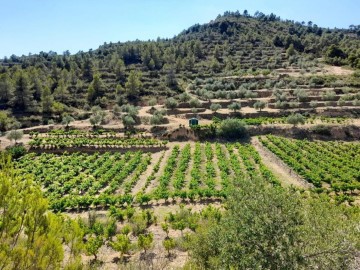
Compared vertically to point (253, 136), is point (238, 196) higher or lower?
higher

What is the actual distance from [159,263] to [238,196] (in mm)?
6748

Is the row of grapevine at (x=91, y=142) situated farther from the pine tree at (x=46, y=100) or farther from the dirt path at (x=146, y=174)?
the pine tree at (x=46, y=100)

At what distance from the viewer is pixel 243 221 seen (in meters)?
13.1

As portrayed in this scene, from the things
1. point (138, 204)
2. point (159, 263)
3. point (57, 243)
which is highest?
point (57, 243)

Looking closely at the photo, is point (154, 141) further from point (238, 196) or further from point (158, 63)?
point (158, 63)

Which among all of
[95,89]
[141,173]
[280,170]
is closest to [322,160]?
[280,170]

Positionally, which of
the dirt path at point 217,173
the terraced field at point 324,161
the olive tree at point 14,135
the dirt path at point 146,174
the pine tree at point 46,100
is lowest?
the dirt path at point 146,174

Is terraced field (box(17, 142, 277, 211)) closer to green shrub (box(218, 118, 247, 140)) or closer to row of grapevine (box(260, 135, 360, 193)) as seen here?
green shrub (box(218, 118, 247, 140))

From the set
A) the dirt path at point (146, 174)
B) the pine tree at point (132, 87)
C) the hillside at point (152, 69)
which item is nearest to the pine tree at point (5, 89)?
the hillside at point (152, 69)

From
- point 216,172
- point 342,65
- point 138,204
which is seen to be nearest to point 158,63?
point 342,65

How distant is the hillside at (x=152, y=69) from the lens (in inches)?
2994

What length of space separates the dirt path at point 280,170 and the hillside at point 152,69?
38.8 metres

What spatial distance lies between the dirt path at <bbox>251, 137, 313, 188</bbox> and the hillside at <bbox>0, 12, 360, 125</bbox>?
38824 mm

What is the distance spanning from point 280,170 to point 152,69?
255ft
